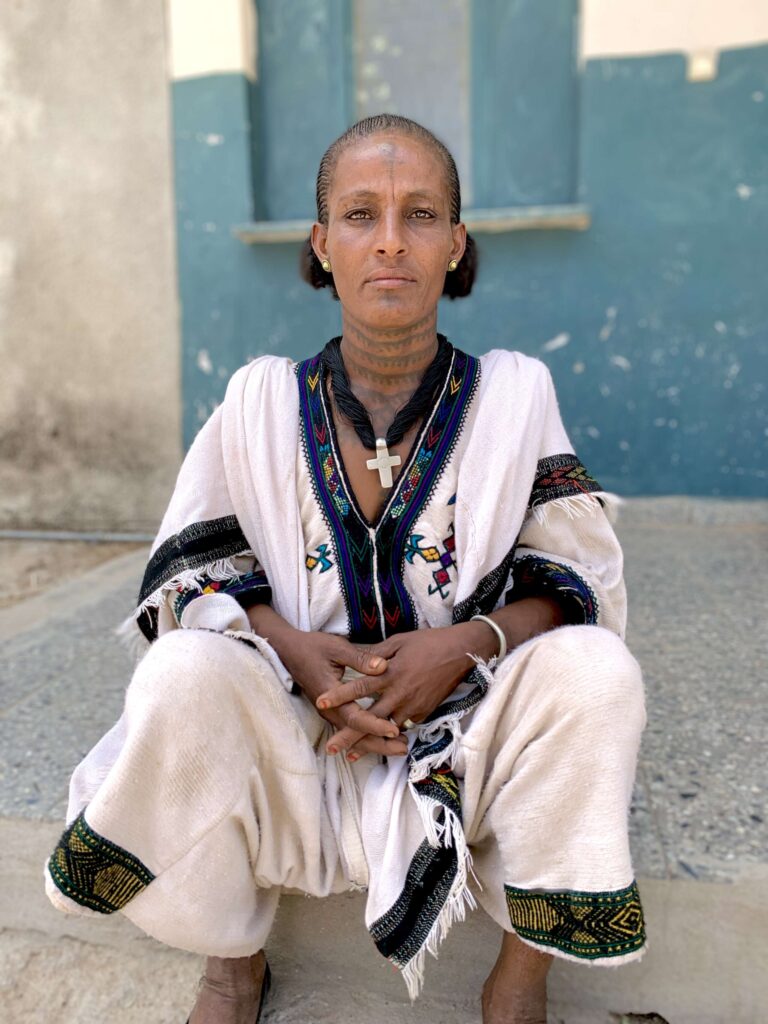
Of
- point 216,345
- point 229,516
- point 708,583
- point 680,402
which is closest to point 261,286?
point 216,345

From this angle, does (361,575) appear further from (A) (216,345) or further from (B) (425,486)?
(A) (216,345)

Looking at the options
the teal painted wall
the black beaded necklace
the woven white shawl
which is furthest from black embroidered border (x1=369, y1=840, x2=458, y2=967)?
the teal painted wall

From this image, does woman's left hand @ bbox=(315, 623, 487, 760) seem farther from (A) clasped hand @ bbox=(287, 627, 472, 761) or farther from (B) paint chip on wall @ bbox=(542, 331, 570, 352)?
(B) paint chip on wall @ bbox=(542, 331, 570, 352)

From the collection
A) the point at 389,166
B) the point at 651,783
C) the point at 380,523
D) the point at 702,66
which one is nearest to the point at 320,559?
the point at 380,523

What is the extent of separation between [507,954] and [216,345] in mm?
3662

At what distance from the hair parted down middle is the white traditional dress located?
0.23m

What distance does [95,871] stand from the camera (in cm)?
125

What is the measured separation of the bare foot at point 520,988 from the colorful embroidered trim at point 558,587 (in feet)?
1.77

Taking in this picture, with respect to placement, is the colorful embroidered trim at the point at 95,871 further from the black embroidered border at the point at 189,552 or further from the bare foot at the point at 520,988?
the bare foot at the point at 520,988

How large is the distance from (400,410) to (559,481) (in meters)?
0.33

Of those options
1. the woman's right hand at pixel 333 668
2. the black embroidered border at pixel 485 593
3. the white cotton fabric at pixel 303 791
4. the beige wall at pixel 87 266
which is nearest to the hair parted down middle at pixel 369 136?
the black embroidered border at pixel 485 593

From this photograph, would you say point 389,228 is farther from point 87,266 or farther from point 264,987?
point 87,266

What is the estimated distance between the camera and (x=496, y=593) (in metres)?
1.54

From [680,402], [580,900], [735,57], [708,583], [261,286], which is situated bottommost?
[708,583]
